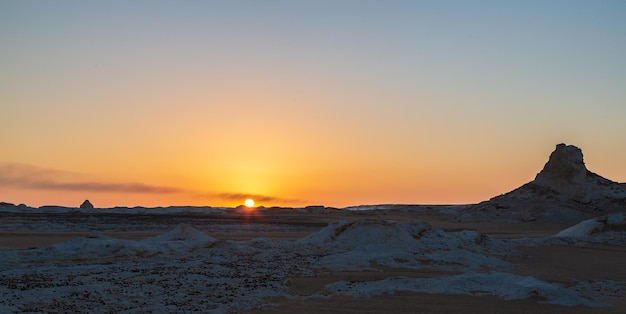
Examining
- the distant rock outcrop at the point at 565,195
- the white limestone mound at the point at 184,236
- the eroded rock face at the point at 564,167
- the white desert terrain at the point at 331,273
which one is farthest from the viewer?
the eroded rock face at the point at 564,167

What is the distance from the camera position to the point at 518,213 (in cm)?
7244

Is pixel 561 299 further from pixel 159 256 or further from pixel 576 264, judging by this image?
pixel 159 256

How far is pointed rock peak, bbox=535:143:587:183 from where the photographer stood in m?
69.1

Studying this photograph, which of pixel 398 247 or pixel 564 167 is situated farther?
pixel 564 167

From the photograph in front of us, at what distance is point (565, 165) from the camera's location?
70.1 m

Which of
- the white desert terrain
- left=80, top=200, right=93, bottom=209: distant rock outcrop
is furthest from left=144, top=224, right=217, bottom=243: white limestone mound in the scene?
left=80, top=200, right=93, bottom=209: distant rock outcrop

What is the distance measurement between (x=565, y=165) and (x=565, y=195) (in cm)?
364

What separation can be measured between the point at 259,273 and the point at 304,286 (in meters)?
3.21

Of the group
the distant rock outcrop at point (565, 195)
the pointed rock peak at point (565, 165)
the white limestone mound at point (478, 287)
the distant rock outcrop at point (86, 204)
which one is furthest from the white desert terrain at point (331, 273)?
the distant rock outcrop at point (86, 204)

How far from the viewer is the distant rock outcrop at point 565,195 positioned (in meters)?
69.0

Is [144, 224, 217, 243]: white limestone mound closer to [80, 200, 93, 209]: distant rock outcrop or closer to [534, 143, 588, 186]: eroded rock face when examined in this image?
[534, 143, 588, 186]: eroded rock face

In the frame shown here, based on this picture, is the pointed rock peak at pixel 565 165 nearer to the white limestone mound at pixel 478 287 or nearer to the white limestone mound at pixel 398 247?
the white limestone mound at pixel 398 247

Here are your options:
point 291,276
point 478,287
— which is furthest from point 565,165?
point 291,276

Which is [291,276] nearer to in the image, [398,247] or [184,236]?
[398,247]
